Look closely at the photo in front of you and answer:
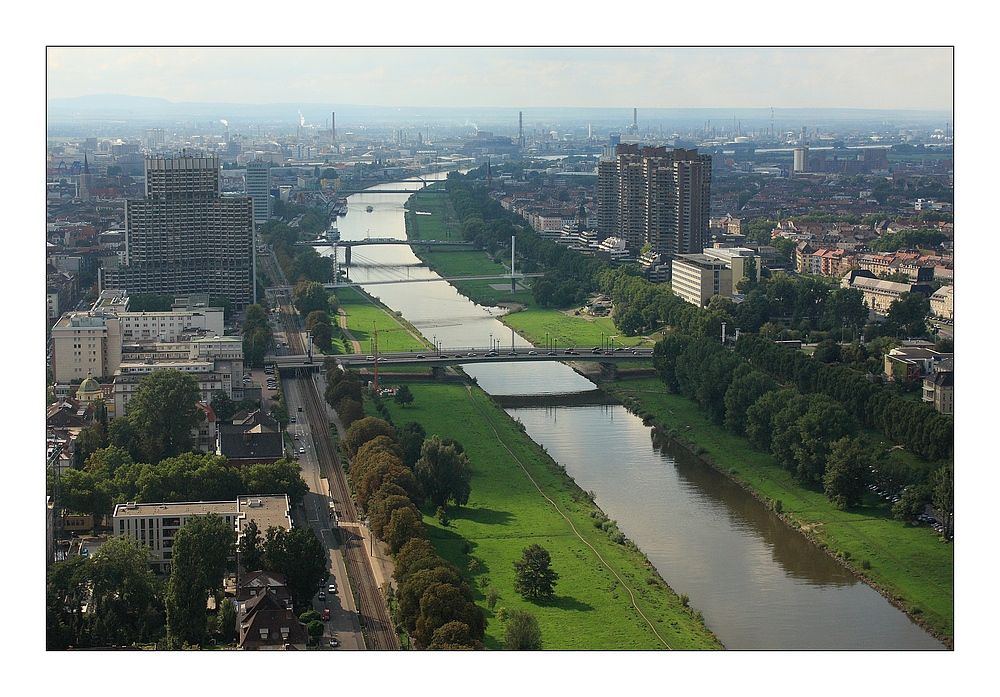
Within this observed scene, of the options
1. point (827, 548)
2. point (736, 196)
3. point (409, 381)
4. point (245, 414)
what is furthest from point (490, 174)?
point (827, 548)

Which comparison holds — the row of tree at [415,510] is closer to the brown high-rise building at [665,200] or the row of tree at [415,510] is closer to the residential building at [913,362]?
the residential building at [913,362]

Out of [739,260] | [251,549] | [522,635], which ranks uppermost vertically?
[739,260]

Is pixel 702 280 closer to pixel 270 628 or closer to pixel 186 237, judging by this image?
pixel 186 237

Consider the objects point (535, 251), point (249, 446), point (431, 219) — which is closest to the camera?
point (249, 446)

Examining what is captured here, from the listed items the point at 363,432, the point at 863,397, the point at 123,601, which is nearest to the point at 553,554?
the point at 363,432

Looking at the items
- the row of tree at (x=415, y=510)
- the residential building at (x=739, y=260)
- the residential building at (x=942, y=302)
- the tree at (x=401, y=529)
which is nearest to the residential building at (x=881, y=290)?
the residential building at (x=942, y=302)

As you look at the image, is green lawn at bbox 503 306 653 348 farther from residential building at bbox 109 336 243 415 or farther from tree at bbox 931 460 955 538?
tree at bbox 931 460 955 538

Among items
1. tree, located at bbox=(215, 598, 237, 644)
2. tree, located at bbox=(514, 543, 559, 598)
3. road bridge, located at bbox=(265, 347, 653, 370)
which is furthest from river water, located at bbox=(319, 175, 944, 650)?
tree, located at bbox=(215, 598, 237, 644)
